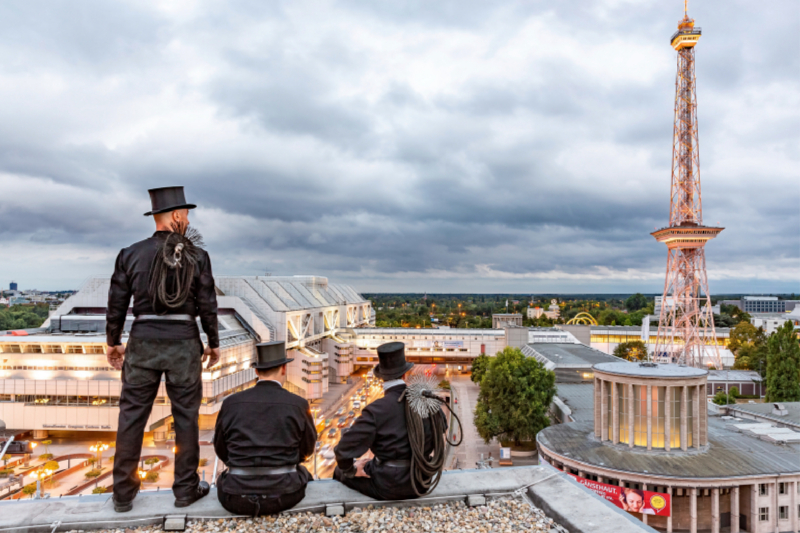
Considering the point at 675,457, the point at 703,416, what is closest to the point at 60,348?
the point at 675,457

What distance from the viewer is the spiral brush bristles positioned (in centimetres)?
721

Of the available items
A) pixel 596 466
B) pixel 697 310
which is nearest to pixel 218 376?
pixel 596 466

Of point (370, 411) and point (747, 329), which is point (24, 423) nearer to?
point (370, 411)

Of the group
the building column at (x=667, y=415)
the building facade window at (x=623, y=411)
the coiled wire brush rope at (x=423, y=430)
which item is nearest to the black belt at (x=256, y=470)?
the coiled wire brush rope at (x=423, y=430)

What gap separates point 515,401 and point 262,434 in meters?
33.3

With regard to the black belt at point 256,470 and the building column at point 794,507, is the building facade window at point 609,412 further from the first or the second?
the black belt at point 256,470

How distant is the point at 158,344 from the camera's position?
23.2 ft

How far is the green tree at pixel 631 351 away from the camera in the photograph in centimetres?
7294

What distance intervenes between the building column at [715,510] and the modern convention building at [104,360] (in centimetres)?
3981

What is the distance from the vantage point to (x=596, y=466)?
80.7 ft

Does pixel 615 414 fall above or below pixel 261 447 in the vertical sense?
below

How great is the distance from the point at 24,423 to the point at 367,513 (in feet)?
170

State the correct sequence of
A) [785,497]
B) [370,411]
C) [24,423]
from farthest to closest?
[24,423]
[785,497]
[370,411]

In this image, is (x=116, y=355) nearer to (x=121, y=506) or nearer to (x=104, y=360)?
(x=121, y=506)
